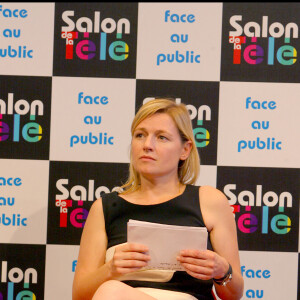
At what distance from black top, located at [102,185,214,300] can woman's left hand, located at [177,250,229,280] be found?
0.18 meters

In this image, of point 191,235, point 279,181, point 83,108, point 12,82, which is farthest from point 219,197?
point 12,82

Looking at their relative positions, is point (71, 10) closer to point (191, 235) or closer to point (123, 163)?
point (123, 163)

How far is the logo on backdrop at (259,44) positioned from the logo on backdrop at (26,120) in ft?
3.24

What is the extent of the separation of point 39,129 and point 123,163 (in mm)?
488

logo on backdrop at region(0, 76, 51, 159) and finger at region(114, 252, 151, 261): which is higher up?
logo on backdrop at region(0, 76, 51, 159)

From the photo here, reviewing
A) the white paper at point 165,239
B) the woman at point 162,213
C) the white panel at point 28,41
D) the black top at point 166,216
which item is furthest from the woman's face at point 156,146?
the white panel at point 28,41

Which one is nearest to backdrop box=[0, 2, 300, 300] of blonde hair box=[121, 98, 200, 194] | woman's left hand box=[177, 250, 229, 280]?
blonde hair box=[121, 98, 200, 194]

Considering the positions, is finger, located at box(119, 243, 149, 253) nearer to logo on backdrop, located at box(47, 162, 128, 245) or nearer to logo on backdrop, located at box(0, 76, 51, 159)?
logo on backdrop, located at box(47, 162, 128, 245)

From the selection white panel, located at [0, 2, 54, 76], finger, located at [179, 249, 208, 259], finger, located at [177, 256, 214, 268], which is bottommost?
finger, located at [177, 256, 214, 268]

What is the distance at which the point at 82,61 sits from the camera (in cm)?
270

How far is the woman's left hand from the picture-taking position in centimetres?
174

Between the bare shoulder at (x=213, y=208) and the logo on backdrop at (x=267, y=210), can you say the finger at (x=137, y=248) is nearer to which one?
the bare shoulder at (x=213, y=208)

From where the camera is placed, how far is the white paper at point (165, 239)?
171 centimetres

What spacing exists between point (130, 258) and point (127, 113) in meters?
1.12
